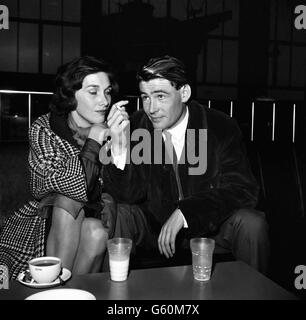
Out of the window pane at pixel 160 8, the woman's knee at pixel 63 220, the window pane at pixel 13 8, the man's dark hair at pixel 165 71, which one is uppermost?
the window pane at pixel 160 8

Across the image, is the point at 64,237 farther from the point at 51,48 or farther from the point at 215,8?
the point at 215,8

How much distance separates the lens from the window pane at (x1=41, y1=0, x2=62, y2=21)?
1104 centimetres

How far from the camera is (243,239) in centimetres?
191

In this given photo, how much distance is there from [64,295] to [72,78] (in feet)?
4.17

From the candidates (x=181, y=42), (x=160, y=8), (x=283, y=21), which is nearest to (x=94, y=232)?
(x=160, y=8)

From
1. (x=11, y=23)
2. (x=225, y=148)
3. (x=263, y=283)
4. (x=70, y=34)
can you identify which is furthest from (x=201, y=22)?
(x=263, y=283)

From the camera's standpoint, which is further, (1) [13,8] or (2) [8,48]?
(2) [8,48]

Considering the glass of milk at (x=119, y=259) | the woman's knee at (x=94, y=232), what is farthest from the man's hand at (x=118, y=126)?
the glass of milk at (x=119, y=259)

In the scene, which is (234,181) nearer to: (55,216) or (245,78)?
(55,216)

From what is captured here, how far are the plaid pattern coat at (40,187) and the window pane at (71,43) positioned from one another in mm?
10200

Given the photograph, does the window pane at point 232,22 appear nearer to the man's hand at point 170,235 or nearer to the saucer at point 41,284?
the man's hand at point 170,235

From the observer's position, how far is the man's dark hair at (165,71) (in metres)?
2.07

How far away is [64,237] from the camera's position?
172 cm
